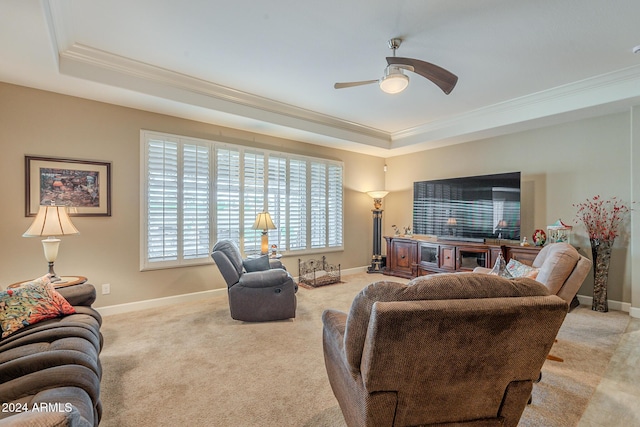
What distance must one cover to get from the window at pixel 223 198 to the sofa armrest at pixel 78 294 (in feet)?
4.90

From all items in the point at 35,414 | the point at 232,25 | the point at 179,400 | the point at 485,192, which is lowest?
the point at 179,400

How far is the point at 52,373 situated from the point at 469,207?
215 inches

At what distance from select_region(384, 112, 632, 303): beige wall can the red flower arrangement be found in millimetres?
90

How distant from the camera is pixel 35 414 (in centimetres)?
67

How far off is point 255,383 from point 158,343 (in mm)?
1274

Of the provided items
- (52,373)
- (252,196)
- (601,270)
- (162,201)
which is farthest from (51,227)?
(601,270)

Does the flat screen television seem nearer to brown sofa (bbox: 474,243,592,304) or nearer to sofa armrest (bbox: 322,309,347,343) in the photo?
brown sofa (bbox: 474,243,592,304)

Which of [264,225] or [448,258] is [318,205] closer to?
[264,225]

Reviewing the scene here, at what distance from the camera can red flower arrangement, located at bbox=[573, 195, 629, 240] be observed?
3.91 m

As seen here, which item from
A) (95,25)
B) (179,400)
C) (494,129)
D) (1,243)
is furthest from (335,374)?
(494,129)

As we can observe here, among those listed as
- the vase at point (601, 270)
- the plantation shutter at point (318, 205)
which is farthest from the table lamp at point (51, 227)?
the vase at point (601, 270)

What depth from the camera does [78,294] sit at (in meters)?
2.45

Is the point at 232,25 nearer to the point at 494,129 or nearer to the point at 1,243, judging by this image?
the point at 1,243

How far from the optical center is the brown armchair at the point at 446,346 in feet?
3.74
